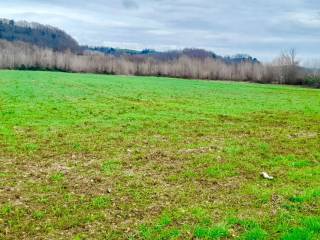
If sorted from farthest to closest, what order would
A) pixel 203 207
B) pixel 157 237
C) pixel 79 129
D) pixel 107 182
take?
pixel 79 129 < pixel 107 182 < pixel 203 207 < pixel 157 237

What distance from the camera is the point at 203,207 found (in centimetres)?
1092

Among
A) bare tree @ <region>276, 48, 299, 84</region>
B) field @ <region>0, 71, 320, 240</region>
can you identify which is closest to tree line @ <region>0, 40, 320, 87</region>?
bare tree @ <region>276, 48, 299, 84</region>

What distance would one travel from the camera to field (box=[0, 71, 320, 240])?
9479 mm

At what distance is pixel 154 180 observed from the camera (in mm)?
13289

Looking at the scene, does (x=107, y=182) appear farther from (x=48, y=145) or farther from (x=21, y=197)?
(x=48, y=145)

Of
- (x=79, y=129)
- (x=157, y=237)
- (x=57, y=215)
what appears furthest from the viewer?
(x=79, y=129)

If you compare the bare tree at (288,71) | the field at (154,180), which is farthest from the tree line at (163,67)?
the field at (154,180)

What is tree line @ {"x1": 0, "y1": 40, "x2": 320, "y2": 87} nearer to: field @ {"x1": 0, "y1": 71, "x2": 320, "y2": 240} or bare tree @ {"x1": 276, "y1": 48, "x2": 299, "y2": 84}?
bare tree @ {"x1": 276, "y1": 48, "x2": 299, "y2": 84}

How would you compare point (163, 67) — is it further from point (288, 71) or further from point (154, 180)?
point (154, 180)

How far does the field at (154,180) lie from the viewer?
9479 millimetres

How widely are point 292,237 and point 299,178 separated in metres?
5.49

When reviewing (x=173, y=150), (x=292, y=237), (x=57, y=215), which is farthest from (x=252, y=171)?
(x=57, y=215)

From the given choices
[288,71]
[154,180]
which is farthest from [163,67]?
[154,180]

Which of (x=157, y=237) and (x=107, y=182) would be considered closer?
(x=157, y=237)
